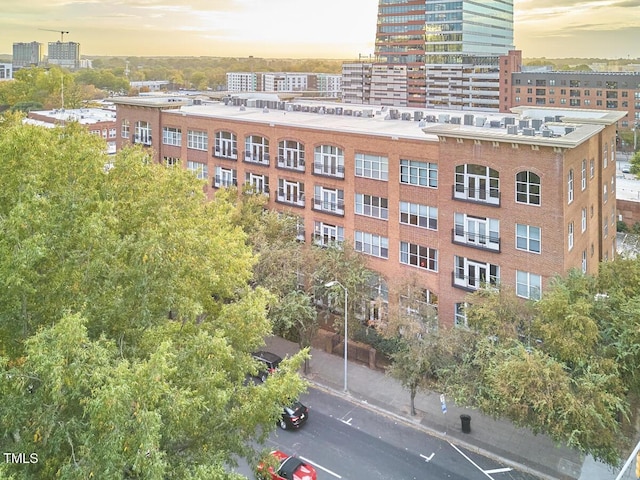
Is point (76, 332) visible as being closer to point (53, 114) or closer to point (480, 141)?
point (480, 141)

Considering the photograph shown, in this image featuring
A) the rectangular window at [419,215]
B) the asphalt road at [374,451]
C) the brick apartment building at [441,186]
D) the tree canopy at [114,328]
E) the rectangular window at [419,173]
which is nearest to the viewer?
the tree canopy at [114,328]

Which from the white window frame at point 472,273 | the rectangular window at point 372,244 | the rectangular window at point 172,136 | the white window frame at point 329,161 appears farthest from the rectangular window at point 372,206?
the rectangular window at point 172,136

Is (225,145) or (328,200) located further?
(225,145)

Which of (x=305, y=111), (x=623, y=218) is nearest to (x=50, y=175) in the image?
(x=305, y=111)

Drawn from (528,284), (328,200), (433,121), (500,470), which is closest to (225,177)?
(328,200)

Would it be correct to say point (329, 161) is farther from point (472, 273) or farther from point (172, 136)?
point (172, 136)

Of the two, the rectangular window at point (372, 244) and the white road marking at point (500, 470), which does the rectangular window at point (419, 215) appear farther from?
the white road marking at point (500, 470)

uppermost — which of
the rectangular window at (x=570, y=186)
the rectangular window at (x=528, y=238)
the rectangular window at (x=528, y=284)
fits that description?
the rectangular window at (x=570, y=186)
